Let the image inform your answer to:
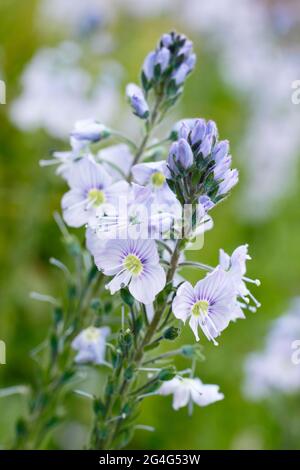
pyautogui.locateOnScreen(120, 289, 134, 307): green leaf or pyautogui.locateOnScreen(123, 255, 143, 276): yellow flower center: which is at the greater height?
pyautogui.locateOnScreen(123, 255, 143, 276): yellow flower center

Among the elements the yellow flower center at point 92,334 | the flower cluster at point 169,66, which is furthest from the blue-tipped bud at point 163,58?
the yellow flower center at point 92,334

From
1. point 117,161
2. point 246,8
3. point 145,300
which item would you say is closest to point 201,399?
point 145,300

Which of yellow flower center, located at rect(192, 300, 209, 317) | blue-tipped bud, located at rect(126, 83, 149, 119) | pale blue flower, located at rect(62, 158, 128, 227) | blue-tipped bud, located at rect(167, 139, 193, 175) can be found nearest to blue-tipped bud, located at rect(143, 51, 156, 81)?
blue-tipped bud, located at rect(126, 83, 149, 119)

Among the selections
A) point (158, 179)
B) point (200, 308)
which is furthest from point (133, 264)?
point (158, 179)

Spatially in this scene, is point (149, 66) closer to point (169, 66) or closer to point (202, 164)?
point (169, 66)

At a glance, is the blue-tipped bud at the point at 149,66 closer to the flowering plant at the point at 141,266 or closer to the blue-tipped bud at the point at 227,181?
the flowering plant at the point at 141,266

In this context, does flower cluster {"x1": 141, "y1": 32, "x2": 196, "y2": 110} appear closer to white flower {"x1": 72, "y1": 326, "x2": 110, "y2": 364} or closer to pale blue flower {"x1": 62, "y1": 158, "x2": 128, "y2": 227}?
pale blue flower {"x1": 62, "y1": 158, "x2": 128, "y2": 227}

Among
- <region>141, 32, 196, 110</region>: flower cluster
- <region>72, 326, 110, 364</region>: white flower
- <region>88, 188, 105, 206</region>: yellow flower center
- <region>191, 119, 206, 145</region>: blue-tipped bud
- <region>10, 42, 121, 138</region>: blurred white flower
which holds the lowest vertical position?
<region>72, 326, 110, 364</region>: white flower

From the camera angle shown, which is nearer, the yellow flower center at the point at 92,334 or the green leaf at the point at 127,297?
the green leaf at the point at 127,297
